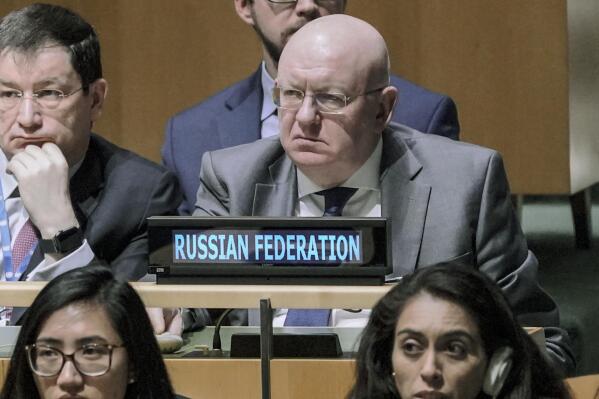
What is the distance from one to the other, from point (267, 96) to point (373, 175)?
85 cm

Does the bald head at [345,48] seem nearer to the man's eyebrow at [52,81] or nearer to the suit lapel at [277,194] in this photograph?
the suit lapel at [277,194]

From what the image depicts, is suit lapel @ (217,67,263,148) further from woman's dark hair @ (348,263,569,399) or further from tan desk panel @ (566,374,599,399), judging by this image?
woman's dark hair @ (348,263,569,399)

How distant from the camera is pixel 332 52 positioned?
2.85 meters

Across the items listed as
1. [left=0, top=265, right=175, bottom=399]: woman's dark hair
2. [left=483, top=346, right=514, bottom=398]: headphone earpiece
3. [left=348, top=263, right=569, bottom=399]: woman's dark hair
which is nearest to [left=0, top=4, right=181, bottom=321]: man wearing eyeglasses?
[left=0, top=265, right=175, bottom=399]: woman's dark hair

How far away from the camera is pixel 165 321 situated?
2.51 meters

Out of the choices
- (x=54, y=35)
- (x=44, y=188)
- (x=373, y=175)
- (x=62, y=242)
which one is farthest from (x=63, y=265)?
(x=373, y=175)

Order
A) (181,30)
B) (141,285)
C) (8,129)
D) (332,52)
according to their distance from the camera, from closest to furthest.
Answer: (141,285) → (332,52) → (8,129) → (181,30)

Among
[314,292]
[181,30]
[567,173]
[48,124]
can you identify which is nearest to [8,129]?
[48,124]

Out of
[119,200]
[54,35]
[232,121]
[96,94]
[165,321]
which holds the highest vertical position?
[54,35]

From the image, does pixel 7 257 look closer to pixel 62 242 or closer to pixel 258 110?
pixel 62 242

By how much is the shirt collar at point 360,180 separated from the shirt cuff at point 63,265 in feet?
1.48

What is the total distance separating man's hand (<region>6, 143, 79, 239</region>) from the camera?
296cm

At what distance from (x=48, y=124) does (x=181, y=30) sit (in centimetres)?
191

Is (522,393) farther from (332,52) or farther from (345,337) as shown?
(332,52)
